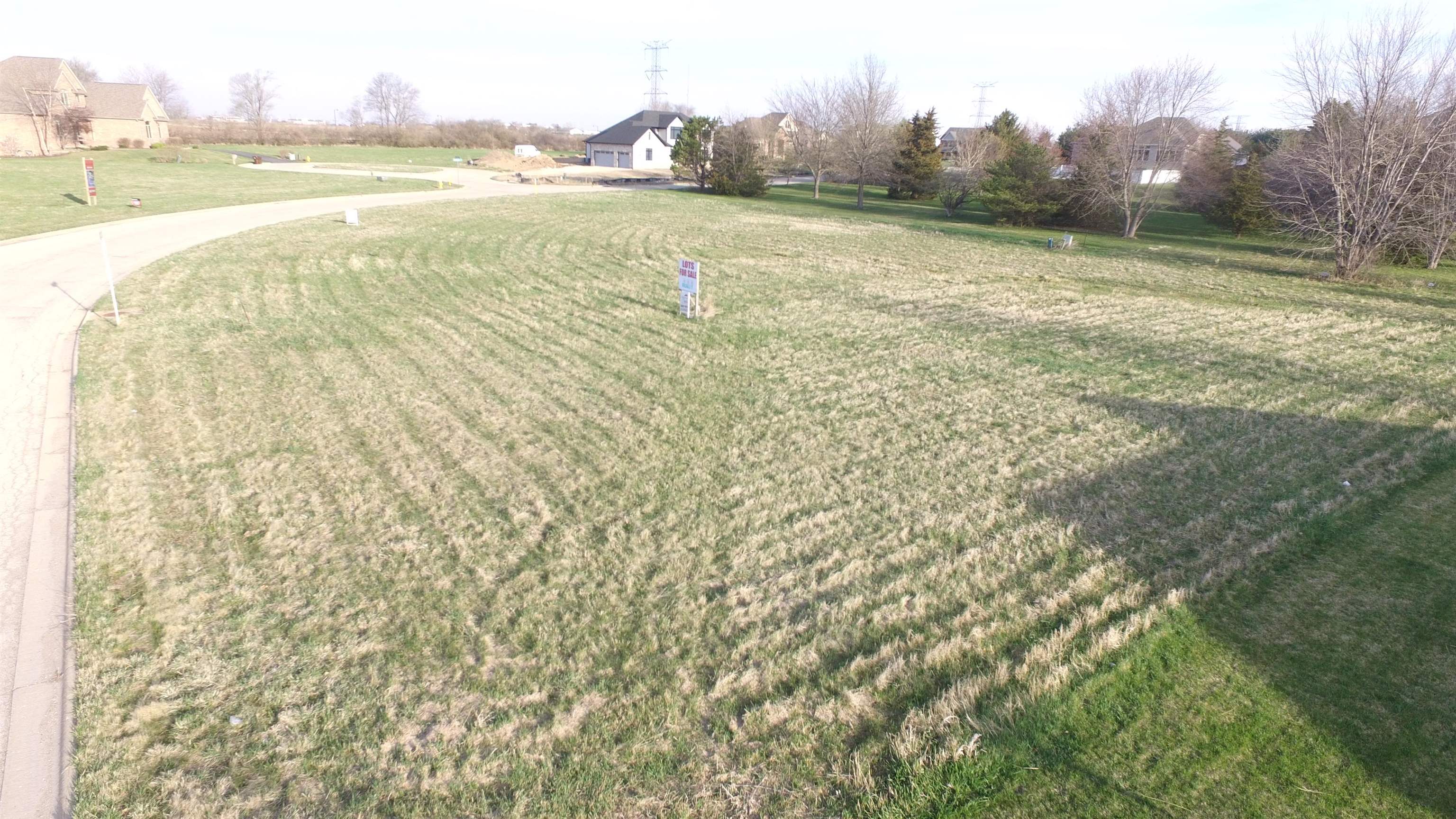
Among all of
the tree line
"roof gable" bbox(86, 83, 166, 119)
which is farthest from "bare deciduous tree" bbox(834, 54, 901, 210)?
"roof gable" bbox(86, 83, 166, 119)

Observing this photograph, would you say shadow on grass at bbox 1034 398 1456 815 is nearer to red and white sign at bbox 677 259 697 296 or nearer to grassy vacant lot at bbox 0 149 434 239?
red and white sign at bbox 677 259 697 296

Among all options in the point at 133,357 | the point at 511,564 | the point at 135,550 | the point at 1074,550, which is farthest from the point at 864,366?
the point at 133,357

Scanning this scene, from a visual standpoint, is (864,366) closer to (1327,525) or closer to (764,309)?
(764,309)

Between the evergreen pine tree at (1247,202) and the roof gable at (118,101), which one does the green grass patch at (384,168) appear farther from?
the evergreen pine tree at (1247,202)

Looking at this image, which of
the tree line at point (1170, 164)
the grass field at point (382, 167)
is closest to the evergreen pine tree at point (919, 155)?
the tree line at point (1170, 164)

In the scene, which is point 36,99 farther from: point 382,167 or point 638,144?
point 638,144

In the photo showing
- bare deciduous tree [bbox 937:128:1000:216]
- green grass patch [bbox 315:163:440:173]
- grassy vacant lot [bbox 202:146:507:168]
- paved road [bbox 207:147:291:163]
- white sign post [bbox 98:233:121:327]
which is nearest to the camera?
white sign post [bbox 98:233:121:327]
